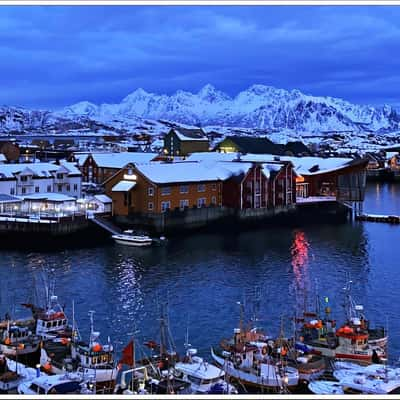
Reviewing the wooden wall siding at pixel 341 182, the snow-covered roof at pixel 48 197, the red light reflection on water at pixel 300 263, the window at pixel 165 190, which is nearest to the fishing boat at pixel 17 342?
the red light reflection on water at pixel 300 263

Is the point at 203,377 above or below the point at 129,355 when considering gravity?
below

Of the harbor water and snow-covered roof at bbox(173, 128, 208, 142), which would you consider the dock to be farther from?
snow-covered roof at bbox(173, 128, 208, 142)

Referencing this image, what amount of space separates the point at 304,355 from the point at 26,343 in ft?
18.6

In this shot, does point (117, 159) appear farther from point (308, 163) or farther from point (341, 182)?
point (341, 182)

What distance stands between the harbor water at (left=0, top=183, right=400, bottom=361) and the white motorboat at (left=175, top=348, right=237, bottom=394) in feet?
9.06

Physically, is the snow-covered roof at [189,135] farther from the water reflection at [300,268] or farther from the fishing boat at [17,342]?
the fishing boat at [17,342]

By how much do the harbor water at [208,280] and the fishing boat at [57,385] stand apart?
376 cm

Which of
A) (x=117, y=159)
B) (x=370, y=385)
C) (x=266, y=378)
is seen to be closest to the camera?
(x=370, y=385)

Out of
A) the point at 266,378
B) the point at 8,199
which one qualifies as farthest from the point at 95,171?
the point at 266,378

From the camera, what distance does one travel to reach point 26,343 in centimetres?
1482

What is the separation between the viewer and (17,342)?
14.8 m

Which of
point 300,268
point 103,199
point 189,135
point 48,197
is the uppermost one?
point 189,135

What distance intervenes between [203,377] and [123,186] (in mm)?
21912

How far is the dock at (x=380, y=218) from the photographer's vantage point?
37831 mm
